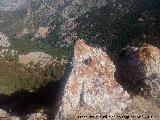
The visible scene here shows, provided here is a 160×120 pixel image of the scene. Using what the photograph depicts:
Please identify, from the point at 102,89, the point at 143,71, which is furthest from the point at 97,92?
the point at 143,71

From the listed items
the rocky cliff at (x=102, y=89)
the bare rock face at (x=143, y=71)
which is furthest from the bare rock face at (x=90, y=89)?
the bare rock face at (x=143, y=71)

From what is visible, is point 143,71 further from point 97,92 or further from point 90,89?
point 90,89

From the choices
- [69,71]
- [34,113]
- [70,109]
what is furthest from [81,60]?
[34,113]

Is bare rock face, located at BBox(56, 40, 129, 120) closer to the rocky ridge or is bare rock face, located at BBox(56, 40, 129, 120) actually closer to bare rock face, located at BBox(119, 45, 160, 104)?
the rocky ridge

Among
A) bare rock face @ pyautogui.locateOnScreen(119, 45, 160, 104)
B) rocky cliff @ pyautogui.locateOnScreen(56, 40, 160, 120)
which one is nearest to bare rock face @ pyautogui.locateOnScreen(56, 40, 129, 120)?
rocky cliff @ pyautogui.locateOnScreen(56, 40, 160, 120)

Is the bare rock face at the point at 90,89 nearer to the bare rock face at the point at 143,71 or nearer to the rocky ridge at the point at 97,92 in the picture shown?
the rocky ridge at the point at 97,92

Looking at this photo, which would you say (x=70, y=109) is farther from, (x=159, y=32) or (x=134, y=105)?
(x=159, y=32)
